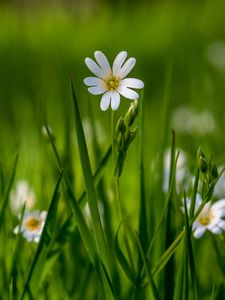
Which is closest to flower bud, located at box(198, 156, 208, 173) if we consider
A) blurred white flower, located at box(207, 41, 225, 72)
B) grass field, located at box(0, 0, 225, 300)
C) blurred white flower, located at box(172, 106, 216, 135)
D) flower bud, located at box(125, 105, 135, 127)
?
grass field, located at box(0, 0, 225, 300)

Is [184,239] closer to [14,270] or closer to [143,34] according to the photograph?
[14,270]

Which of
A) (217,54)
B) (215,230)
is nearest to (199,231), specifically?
(215,230)

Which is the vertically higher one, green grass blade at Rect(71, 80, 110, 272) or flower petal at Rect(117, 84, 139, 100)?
flower petal at Rect(117, 84, 139, 100)

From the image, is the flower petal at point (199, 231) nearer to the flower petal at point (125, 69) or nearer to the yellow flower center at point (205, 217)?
the yellow flower center at point (205, 217)

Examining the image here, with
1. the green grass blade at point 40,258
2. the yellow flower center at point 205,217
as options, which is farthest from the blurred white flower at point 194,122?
the green grass blade at point 40,258

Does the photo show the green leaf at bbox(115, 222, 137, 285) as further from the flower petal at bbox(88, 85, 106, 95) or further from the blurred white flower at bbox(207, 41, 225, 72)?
the blurred white flower at bbox(207, 41, 225, 72)

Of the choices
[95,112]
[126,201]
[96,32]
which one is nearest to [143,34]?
[96,32]

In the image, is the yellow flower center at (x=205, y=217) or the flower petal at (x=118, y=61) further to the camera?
the yellow flower center at (x=205, y=217)
